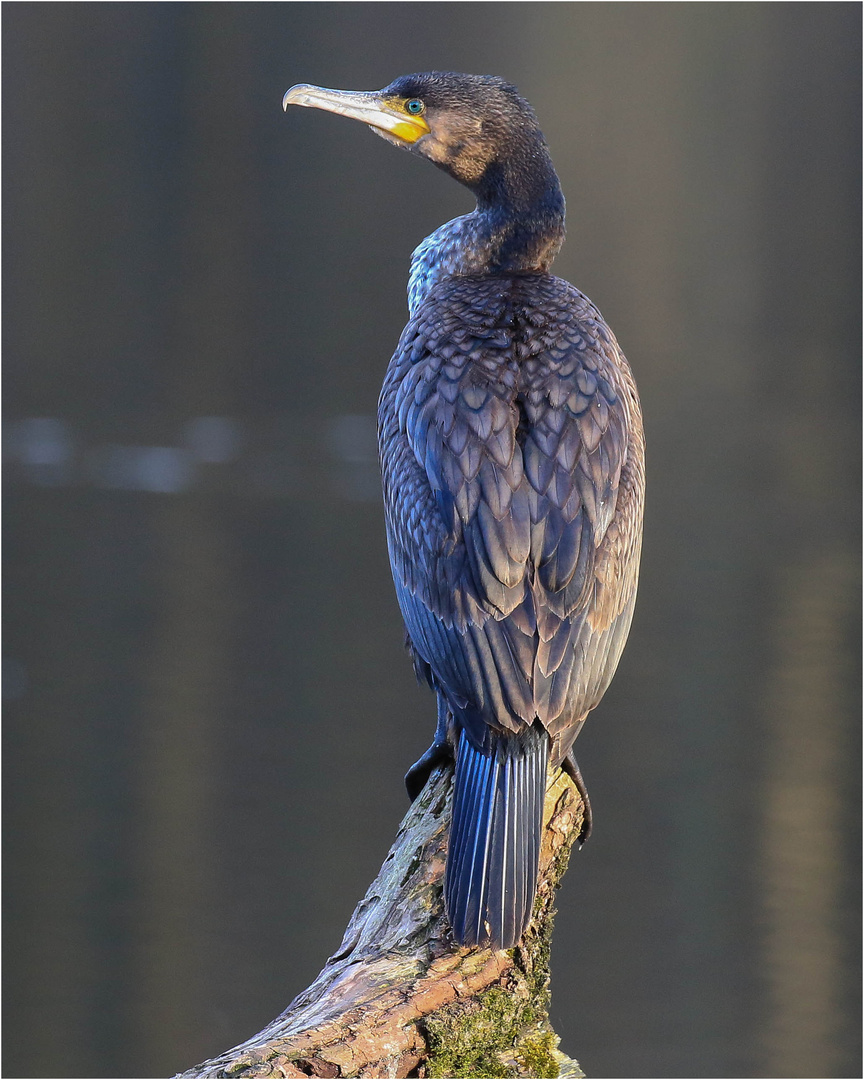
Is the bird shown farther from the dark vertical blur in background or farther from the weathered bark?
the dark vertical blur in background

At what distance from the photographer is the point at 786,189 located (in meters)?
16.0

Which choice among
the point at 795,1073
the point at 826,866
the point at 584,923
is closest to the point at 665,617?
the point at 826,866

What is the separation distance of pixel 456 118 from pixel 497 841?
1761 mm

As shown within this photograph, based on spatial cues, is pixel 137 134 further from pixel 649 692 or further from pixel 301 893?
pixel 301 893

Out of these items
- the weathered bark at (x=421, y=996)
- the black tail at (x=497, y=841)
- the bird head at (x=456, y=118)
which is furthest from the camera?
the bird head at (x=456, y=118)

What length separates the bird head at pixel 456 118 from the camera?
3221 mm

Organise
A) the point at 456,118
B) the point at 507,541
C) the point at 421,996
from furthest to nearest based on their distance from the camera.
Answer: the point at 456,118 → the point at 507,541 → the point at 421,996

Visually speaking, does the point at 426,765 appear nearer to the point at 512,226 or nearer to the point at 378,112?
the point at 512,226

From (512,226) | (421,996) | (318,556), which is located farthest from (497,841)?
(318,556)

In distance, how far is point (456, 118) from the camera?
10.6 feet

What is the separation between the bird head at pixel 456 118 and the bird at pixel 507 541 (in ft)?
1.27

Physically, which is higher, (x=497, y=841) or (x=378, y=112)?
(x=378, y=112)

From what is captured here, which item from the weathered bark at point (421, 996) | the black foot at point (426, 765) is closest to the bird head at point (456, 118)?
the black foot at point (426, 765)

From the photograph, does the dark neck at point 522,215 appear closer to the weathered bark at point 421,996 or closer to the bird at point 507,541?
the bird at point 507,541
